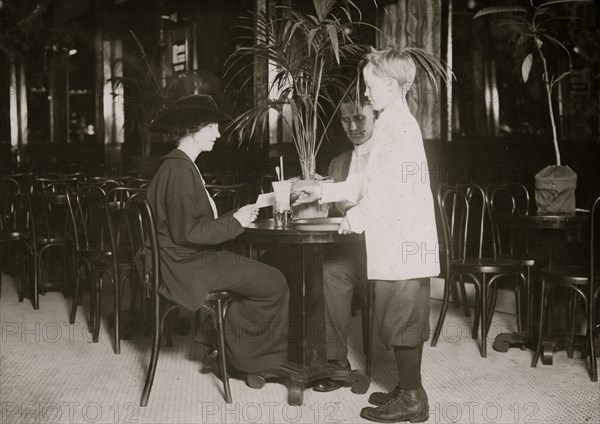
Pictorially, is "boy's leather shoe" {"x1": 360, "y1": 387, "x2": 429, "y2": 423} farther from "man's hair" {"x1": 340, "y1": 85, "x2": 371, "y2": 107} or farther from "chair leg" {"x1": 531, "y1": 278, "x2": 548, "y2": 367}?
"man's hair" {"x1": 340, "y1": 85, "x2": 371, "y2": 107}

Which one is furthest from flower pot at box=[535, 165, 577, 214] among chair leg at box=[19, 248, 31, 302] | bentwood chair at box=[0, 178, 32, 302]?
chair leg at box=[19, 248, 31, 302]

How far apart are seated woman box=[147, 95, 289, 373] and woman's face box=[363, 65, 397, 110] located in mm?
721

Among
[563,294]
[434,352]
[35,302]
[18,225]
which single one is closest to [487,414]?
[434,352]

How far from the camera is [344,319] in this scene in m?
3.78

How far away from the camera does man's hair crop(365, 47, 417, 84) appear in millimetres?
3105

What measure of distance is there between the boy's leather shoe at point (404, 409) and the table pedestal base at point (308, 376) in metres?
0.37

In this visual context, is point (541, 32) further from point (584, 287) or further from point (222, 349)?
point (222, 349)

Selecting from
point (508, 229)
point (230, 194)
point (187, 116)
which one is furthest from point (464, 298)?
point (187, 116)

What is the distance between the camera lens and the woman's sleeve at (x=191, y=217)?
133 inches

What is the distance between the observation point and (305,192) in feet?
12.4

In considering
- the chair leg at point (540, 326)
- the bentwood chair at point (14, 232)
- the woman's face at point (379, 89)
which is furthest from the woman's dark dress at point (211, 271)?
the bentwood chair at point (14, 232)

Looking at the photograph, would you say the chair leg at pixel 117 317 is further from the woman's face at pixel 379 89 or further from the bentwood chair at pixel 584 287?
the bentwood chair at pixel 584 287

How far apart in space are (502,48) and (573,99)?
972 millimetres

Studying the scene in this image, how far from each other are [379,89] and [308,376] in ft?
4.29
